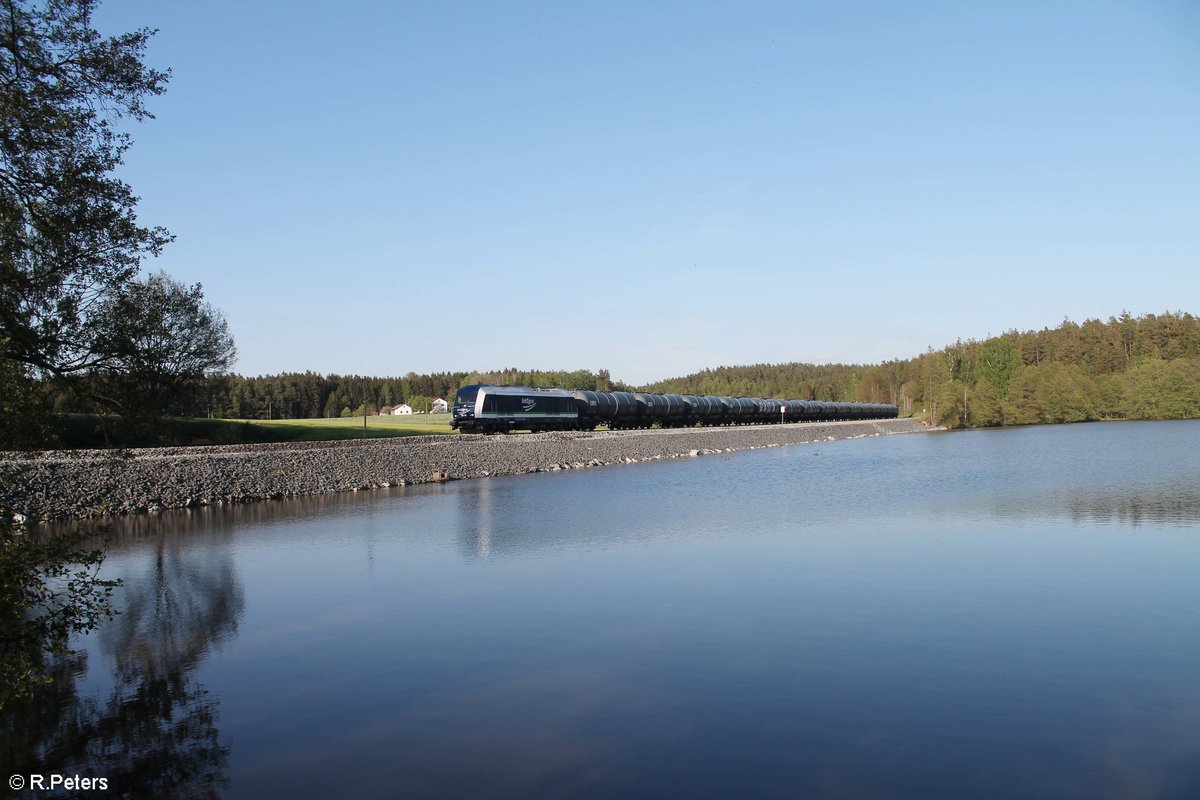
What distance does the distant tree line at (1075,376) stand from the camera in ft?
370

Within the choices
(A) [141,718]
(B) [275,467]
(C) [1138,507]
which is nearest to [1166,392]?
(C) [1138,507]

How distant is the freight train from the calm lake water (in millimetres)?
33452

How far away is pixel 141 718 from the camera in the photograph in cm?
1120

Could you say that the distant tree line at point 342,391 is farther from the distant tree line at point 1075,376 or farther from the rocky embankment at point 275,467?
the distant tree line at point 1075,376

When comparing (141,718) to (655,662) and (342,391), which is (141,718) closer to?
(655,662)

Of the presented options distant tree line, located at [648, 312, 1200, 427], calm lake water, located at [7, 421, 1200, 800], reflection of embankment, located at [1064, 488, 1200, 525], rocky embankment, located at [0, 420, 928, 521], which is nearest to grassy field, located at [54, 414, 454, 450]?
rocky embankment, located at [0, 420, 928, 521]

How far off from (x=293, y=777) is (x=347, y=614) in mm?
7520

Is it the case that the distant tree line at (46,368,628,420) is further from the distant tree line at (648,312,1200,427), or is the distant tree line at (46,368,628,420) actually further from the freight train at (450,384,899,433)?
the distant tree line at (648,312,1200,427)

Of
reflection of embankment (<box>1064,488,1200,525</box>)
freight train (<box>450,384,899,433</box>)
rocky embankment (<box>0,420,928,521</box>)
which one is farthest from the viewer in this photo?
freight train (<box>450,384,899,433</box>)

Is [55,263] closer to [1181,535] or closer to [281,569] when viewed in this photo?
[281,569]

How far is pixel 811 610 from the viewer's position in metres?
15.8

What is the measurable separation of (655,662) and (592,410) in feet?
189

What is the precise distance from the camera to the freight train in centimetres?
6106

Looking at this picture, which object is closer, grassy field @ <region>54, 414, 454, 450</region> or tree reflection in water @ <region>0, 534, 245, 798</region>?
tree reflection in water @ <region>0, 534, 245, 798</region>
